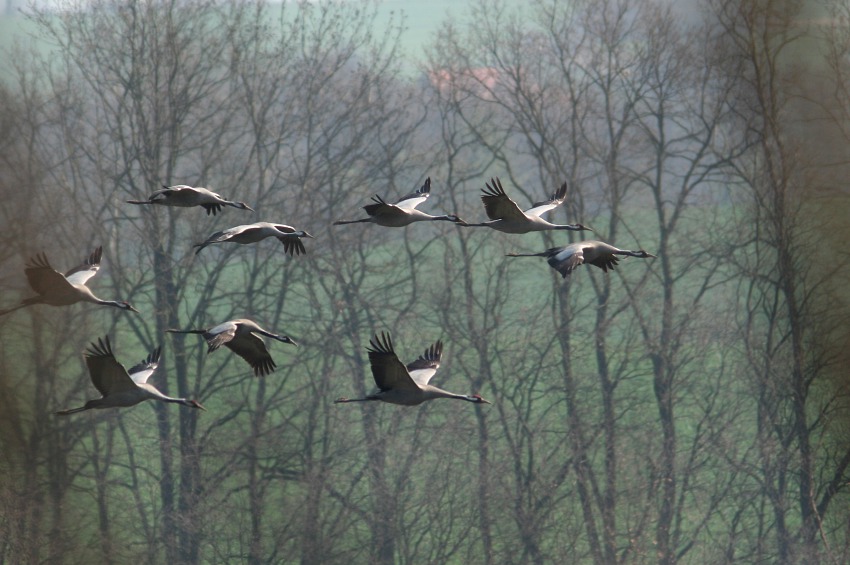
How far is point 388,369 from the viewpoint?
405 centimetres

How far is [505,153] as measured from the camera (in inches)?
414

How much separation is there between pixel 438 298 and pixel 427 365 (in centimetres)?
592

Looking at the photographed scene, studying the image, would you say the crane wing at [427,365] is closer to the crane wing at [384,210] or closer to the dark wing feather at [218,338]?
the crane wing at [384,210]

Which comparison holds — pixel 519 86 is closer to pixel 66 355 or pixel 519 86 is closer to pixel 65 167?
pixel 65 167

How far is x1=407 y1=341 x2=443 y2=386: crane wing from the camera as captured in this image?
4.61 m

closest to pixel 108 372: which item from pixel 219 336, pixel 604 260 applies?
pixel 219 336

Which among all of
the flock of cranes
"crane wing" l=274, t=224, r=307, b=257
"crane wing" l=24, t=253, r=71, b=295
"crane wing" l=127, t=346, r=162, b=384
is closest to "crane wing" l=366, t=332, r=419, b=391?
the flock of cranes

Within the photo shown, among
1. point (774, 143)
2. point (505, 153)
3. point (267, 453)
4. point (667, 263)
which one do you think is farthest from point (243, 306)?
point (774, 143)

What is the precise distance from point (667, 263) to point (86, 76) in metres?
6.52

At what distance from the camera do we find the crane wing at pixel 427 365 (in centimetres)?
461

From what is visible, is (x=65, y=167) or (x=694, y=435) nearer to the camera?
(x=65, y=167)

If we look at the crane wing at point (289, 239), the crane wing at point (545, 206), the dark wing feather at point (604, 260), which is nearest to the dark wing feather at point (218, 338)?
the crane wing at point (289, 239)

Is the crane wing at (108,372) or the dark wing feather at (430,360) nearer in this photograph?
the crane wing at (108,372)

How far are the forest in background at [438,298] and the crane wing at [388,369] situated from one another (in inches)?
254
